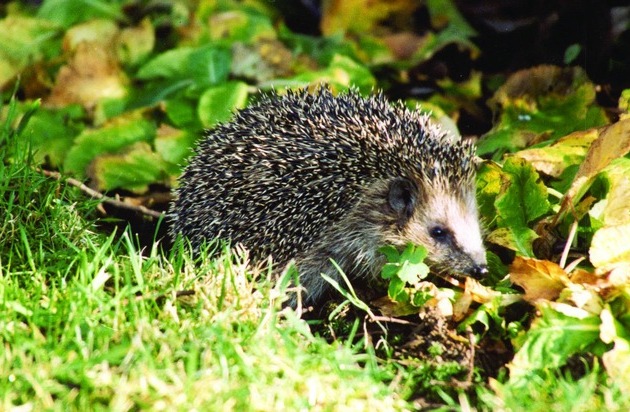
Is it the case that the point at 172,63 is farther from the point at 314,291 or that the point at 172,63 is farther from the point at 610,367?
the point at 610,367

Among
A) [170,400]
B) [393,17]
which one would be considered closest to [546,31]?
[393,17]

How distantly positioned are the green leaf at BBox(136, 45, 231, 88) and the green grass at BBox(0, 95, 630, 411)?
3.20 metres

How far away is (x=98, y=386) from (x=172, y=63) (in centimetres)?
484

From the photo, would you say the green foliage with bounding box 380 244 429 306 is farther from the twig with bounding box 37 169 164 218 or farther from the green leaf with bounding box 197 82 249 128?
the green leaf with bounding box 197 82 249 128

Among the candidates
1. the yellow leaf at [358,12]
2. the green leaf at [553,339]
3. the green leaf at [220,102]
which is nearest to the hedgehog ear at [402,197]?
the green leaf at [553,339]

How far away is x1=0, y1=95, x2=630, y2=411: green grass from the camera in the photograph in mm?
3613

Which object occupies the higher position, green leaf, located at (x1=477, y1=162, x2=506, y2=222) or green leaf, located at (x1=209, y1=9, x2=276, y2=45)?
green leaf, located at (x1=209, y1=9, x2=276, y2=45)

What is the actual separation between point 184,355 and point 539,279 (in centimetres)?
191

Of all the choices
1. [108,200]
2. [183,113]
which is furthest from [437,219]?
[183,113]

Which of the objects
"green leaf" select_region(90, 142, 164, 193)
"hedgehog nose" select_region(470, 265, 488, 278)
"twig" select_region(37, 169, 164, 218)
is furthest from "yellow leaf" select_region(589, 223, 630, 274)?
"green leaf" select_region(90, 142, 164, 193)

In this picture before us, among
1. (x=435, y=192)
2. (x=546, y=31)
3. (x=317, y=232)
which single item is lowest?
(x=317, y=232)

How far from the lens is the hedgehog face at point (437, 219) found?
5.02 metres

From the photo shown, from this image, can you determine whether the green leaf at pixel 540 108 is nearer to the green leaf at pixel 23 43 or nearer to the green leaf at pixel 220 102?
the green leaf at pixel 220 102

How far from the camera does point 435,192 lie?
16.7 feet
